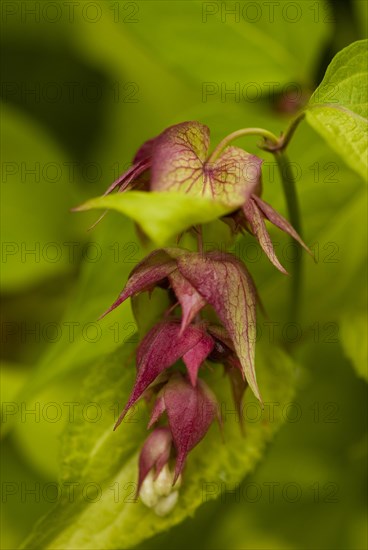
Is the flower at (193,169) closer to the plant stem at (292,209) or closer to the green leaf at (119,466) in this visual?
the plant stem at (292,209)

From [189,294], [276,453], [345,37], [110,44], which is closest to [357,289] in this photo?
[276,453]

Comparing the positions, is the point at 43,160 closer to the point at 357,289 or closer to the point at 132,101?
the point at 132,101

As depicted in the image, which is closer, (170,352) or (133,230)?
(170,352)

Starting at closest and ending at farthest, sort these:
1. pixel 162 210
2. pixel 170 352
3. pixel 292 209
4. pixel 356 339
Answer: pixel 162 210 → pixel 170 352 → pixel 292 209 → pixel 356 339

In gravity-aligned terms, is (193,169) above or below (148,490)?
above

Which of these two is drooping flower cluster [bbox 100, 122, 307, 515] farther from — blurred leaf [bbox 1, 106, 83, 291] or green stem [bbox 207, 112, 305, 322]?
blurred leaf [bbox 1, 106, 83, 291]

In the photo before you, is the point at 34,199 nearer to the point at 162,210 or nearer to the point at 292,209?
the point at 292,209

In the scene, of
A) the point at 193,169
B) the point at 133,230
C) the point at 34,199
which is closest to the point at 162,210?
the point at 193,169
